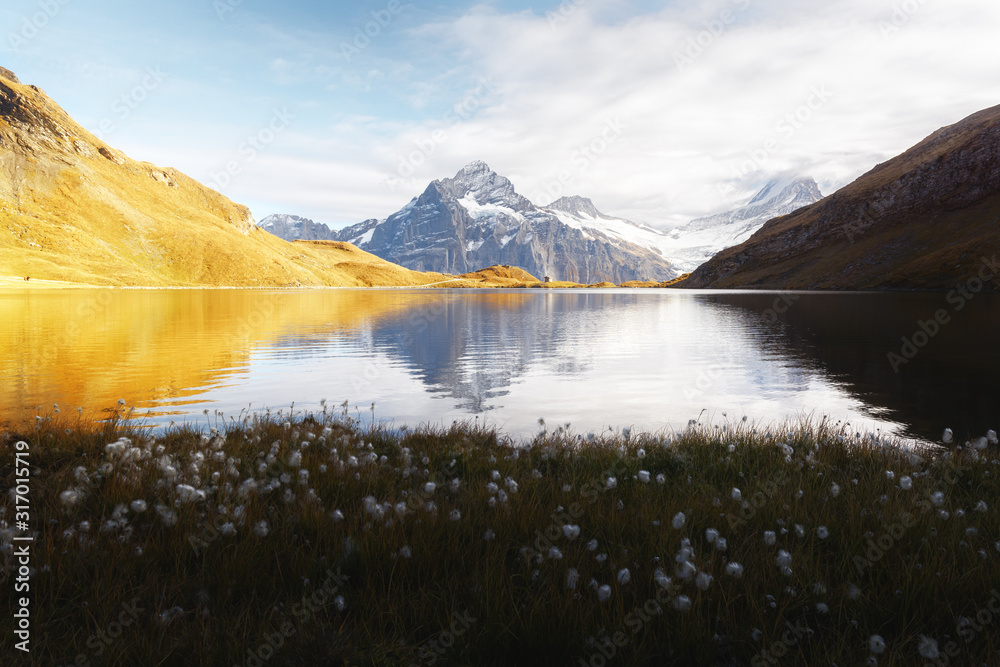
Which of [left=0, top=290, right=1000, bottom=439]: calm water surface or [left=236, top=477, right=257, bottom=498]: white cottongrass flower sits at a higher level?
[left=236, top=477, right=257, bottom=498]: white cottongrass flower

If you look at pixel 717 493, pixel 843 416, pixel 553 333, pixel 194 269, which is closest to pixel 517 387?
pixel 843 416

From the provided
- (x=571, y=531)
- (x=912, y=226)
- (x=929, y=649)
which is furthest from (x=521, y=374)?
(x=912, y=226)

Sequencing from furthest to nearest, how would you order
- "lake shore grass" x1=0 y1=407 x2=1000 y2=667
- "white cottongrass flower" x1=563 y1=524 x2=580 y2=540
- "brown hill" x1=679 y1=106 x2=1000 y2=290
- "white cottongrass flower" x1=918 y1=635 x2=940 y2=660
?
1. "brown hill" x1=679 y1=106 x2=1000 y2=290
2. "white cottongrass flower" x1=563 y1=524 x2=580 y2=540
3. "lake shore grass" x1=0 y1=407 x2=1000 y2=667
4. "white cottongrass flower" x1=918 y1=635 x2=940 y2=660

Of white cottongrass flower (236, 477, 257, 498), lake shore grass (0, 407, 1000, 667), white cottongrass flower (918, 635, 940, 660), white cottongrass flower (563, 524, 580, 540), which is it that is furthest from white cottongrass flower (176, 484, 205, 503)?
white cottongrass flower (918, 635, 940, 660)

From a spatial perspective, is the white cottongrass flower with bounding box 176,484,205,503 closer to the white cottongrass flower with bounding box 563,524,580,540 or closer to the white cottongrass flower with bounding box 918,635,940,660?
the white cottongrass flower with bounding box 563,524,580,540

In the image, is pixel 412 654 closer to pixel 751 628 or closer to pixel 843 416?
pixel 751 628

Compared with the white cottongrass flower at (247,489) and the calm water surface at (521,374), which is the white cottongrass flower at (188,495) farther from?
the calm water surface at (521,374)

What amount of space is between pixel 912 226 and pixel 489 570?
191 meters

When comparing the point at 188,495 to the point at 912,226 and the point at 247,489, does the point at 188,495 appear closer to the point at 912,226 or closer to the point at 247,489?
the point at 247,489

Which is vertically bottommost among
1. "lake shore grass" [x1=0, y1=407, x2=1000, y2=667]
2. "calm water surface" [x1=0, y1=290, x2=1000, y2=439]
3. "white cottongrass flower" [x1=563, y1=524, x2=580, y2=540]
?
"calm water surface" [x1=0, y1=290, x2=1000, y2=439]

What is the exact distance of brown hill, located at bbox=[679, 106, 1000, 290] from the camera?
124 metres

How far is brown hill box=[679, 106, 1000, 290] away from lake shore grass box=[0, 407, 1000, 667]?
132m

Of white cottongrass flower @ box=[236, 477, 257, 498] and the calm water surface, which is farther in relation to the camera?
the calm water surface

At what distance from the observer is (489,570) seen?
13.6ft
